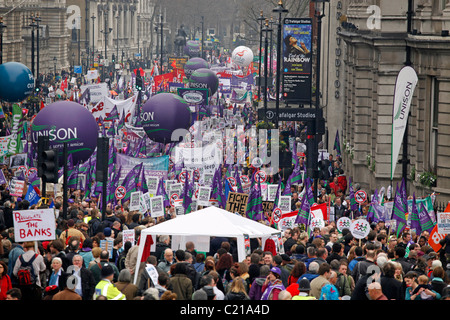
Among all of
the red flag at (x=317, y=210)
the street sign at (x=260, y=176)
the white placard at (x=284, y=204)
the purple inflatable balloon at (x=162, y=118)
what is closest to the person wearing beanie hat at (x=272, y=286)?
the red flag at (x=317, y=210)

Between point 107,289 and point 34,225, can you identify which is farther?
point 34,225

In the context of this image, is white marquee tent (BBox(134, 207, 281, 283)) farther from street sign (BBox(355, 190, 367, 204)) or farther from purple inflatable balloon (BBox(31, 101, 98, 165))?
purple inflatable balloon (BBox(31, 101, 98, 165))

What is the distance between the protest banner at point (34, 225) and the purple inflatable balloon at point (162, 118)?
20.2 m

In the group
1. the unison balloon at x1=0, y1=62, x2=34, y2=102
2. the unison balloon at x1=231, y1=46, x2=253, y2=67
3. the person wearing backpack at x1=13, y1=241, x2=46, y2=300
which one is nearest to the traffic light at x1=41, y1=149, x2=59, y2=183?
the person wearing backpack at x1=13, y1=241, x2=46, y2=300

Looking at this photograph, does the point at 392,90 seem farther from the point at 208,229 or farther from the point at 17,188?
the point at 208,229

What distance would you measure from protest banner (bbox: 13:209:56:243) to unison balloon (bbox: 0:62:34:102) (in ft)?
67.0

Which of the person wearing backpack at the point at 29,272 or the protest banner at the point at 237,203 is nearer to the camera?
the person wearing backpack at the point at 29,272

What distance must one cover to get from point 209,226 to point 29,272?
11.2 ft

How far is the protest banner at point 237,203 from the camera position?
2423 centimetres

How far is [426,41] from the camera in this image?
1100 inches

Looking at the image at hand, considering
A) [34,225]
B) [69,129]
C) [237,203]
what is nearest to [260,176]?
[69,129]

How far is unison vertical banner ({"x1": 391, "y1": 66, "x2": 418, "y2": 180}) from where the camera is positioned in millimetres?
24094

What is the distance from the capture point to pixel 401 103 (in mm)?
24484

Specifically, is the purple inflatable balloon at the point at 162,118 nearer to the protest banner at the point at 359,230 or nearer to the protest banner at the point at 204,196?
the protest banner at the point at 204,196
